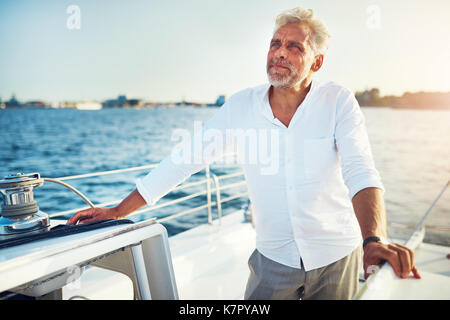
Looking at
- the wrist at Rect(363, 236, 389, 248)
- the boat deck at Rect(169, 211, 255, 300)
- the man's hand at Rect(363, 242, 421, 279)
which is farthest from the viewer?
the boat deck at Rect(169, 211, 255, 300)

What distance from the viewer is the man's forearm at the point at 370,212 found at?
80 centimetres

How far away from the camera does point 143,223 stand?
0.66 meters

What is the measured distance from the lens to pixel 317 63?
1186 mm

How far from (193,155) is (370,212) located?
628 millimetres

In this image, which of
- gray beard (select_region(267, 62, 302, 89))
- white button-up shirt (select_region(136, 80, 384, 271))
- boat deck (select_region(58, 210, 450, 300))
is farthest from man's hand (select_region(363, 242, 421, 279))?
boat deck (select_region(58, 210, 450, 300))

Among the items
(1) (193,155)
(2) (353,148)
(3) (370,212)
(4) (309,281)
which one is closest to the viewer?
(3) (370,212)

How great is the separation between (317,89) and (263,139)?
257mm

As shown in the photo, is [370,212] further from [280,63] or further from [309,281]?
[280,63]

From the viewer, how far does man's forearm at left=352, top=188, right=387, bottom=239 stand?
80cm

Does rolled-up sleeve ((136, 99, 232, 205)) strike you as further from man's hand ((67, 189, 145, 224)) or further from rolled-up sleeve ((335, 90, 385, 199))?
rolled-up sleeve ((335, 90, 385, 199))

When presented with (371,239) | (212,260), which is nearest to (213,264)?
(212,260)

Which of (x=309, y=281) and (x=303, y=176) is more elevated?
(x=303, y=176)

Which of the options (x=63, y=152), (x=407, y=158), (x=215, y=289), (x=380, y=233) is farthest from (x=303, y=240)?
(x=63, y=152)

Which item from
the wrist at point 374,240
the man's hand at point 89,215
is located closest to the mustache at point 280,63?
the wrist at point 374,240
